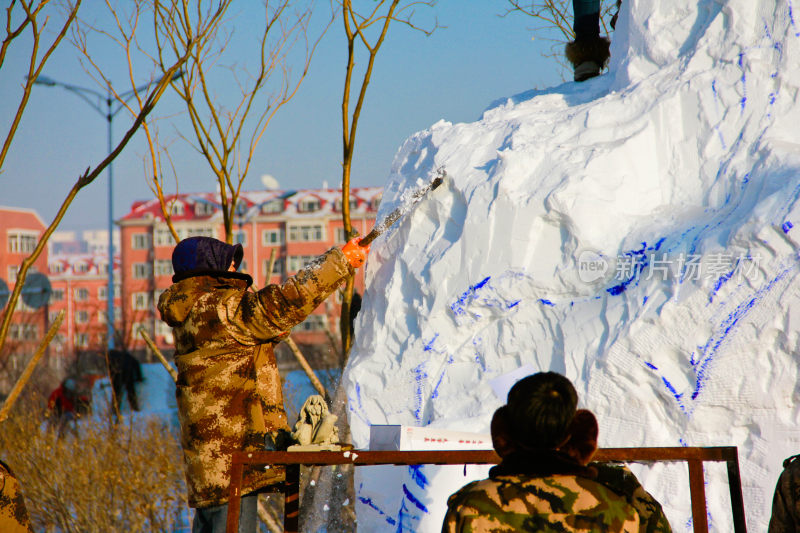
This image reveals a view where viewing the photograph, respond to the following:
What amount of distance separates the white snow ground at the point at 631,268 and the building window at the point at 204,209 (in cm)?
2834

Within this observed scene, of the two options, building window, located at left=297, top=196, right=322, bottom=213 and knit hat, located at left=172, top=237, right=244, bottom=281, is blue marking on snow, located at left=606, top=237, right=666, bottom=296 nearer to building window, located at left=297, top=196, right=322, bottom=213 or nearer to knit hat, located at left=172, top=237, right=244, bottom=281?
knit hat, located at left=172, top=237, right=244, bottom=281

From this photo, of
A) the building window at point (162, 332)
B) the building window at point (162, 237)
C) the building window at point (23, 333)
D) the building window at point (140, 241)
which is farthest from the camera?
the building window at point (140, 241)

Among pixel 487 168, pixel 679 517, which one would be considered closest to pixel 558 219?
pixel 487 168

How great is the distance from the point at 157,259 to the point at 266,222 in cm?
412

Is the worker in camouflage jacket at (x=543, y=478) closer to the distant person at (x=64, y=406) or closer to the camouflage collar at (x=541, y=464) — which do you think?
the camouflage collar at (x=541, y=464)

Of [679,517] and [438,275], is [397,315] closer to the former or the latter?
[438,275]

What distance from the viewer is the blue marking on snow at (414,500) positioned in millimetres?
2945

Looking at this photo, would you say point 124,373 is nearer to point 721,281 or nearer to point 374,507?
point 374,507

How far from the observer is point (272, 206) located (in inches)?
1220

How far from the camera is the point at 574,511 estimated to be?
1.58 m

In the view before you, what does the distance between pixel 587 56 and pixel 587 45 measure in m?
0.06

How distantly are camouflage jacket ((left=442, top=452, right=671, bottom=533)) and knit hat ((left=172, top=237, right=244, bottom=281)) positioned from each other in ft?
4.51

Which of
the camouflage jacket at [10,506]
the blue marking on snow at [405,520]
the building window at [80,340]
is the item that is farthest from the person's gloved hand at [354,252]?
the building window at [80,340]

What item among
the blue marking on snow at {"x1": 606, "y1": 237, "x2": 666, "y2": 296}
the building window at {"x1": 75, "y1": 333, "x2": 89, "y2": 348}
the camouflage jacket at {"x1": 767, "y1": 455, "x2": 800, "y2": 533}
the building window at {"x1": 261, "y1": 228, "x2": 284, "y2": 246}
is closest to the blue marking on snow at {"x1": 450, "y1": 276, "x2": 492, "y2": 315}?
→ the blue marking on snow at {"x1": 606, "y1": 237, "x2": 666, "y2": 296}
